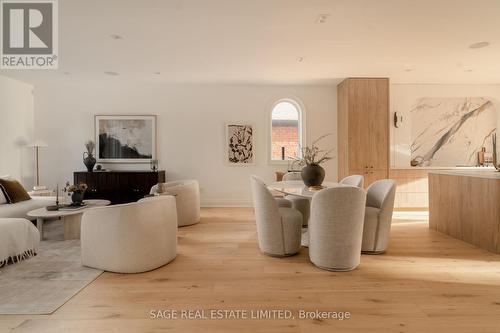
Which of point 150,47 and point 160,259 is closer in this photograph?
point 160,259

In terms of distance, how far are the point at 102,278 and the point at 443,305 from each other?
305cm

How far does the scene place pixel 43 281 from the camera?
102 inches

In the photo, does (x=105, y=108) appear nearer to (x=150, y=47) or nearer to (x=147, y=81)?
(x=147, y=81)

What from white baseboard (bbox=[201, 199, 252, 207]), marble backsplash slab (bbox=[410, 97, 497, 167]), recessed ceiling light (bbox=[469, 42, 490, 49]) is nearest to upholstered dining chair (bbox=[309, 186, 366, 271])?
recessed ceiling light (bbox=[469, 42, 490, 49])

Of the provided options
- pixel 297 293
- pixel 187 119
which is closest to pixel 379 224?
pixel 297 293

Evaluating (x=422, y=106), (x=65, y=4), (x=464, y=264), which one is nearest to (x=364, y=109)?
(x=422, y=106)

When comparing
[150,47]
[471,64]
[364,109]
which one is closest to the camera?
[150,47]

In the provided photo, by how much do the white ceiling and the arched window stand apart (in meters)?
0.91

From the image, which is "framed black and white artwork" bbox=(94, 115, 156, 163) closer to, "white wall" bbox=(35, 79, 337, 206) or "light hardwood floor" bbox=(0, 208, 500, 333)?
"white wall" bbox=(35, 79, 337, 206)

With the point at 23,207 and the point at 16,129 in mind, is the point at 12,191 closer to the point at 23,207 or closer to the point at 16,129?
the point at 23,207

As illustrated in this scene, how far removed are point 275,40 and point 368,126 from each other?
300 centimetres

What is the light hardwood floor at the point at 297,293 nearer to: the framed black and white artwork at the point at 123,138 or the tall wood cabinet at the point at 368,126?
the tall wood cabinet at the point at 368,126

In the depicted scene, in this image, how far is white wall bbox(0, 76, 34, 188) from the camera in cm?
545

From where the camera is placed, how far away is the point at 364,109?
5.77 m
